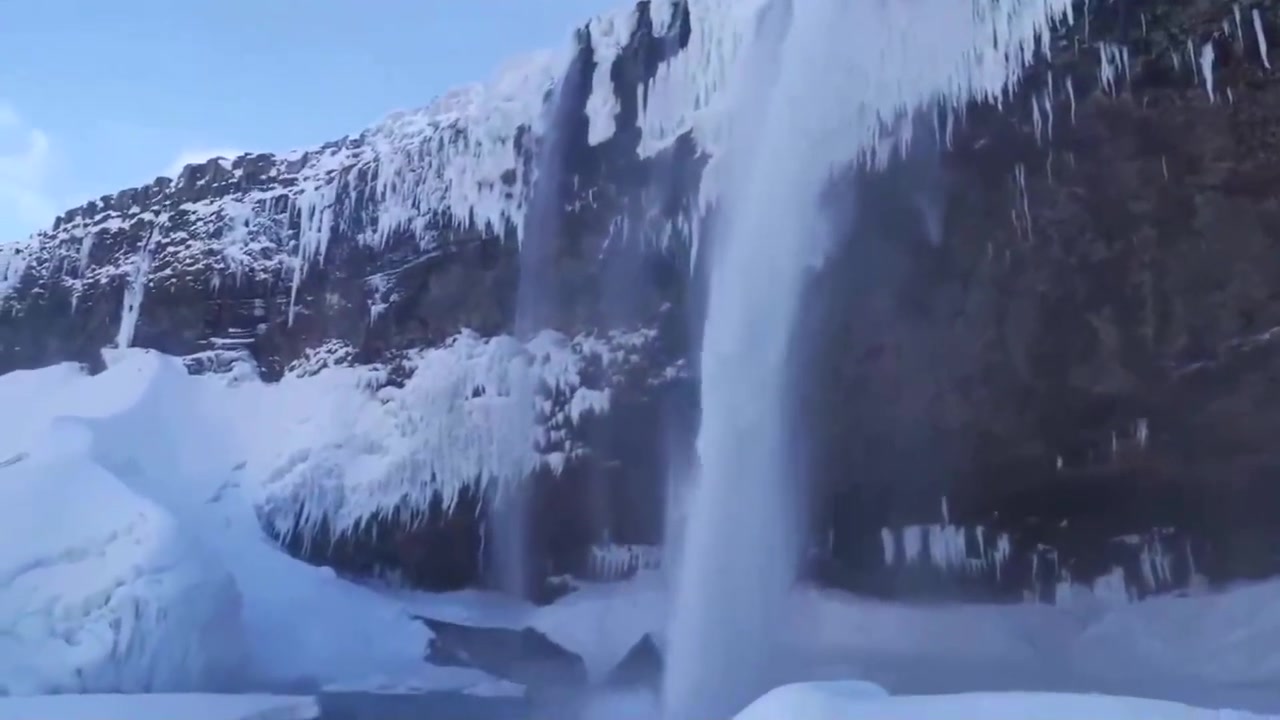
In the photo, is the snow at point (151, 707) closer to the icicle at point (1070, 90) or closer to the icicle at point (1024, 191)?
the icicle at point (1024, 191)

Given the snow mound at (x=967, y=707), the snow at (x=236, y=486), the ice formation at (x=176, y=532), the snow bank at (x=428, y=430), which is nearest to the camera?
the snow mound at (x=967, y=707)

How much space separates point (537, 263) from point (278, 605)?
413cm

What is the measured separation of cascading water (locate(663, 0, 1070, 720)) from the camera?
8977 mm

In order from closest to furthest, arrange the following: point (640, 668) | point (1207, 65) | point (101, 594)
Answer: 1. point (1207, 65)
2. point (101, 594)
3. point (640, 668)

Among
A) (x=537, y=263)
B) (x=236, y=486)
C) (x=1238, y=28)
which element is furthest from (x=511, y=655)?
(x=1238, y=28)

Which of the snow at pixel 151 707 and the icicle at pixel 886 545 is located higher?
the icicle at pixel 886 545

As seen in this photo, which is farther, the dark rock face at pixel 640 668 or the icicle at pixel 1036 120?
the dark rock face at pixel 640 668

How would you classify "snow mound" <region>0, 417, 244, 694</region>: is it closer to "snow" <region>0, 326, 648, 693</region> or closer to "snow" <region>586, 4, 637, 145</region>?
"snow" <region>0, 326, 648, 693</region>

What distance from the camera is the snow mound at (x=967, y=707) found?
487 cm

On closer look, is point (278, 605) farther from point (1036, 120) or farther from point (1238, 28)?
point (1238, 28)

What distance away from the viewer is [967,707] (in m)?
5.21

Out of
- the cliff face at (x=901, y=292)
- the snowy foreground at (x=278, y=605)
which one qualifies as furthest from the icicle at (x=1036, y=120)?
the snowy foreground at (x=278, y=605)

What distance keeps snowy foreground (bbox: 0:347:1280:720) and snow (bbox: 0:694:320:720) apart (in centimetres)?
24

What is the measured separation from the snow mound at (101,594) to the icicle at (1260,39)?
9.54 metres
